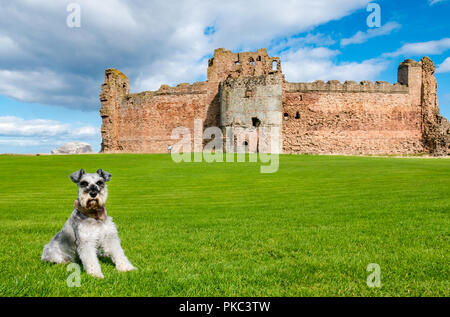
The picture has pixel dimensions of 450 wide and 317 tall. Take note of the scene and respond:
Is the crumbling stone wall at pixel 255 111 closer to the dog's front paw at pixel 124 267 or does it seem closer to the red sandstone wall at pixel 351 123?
the red sandstone wall at pixel 351 123

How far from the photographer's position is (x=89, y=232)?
4066 millimetres

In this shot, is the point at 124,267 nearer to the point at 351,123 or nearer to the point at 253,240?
the point at 253,240

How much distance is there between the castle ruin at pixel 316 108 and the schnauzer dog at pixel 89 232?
1233 inches

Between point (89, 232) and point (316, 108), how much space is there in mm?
37460

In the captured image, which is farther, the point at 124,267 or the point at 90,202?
the point at 124,267

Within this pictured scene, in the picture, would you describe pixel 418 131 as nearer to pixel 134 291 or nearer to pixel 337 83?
pixel 337 83

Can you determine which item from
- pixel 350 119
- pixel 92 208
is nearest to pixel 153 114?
pixel 350 119

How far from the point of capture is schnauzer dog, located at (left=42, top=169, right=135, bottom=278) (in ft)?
13.1

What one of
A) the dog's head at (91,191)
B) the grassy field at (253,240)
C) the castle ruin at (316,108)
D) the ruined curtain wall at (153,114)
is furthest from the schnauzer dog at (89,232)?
the ruined curtain wall at (153,114)

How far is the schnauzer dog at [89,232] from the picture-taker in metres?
3.99

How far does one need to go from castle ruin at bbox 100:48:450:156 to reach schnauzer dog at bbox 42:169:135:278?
31325 mm

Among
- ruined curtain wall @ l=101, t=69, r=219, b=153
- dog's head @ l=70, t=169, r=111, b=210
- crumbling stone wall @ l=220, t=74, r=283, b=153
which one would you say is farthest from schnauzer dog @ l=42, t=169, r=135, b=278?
ruined curtain wall @ l=101, t=69, r=219, b=153
